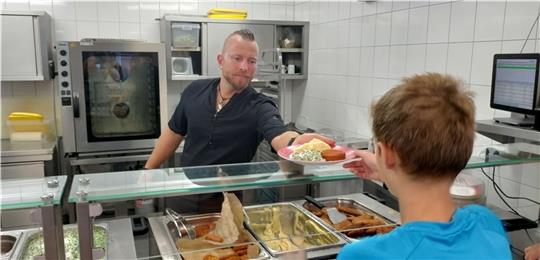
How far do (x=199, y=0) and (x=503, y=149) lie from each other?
10.0 feet

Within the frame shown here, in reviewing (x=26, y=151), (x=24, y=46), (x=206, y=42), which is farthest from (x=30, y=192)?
(x=206, y=42)

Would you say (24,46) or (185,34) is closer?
(24,46)

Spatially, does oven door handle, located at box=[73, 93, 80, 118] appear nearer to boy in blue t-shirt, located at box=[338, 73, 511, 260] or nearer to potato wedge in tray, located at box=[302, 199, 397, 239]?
potato wedge in tray, located at box=[302, 199, 397, 239]

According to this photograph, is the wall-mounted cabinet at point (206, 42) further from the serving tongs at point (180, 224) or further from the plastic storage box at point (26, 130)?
the serving tongs at point (180, 224)

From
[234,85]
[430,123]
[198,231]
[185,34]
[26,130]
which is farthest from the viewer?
[185,34]

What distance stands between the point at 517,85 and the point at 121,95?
2639 millimetres

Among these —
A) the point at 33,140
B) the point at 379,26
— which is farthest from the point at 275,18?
the point at 33,140

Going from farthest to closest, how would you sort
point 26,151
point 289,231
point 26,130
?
1. point 26,130
2. point 26,151
3. point 289,231

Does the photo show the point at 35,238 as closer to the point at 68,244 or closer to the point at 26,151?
the point at 68,244

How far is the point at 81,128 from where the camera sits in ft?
10.3

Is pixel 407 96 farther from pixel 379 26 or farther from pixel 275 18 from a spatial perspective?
pixel 275 18

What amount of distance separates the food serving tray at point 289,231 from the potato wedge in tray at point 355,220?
0.05 metres

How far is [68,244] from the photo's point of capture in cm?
128

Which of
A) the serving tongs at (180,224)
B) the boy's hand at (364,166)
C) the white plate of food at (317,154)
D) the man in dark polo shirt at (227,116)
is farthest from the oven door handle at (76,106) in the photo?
the boy's hand at (364,166)
